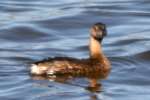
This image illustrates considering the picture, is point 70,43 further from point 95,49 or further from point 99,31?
point 99,31

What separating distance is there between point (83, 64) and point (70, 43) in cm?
317

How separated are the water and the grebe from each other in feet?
0.66

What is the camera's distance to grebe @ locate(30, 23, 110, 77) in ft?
49.2

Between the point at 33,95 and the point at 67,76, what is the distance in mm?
1529

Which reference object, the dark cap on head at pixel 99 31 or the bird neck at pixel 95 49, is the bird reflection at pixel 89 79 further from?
the dark cap on head at pixel 99 31

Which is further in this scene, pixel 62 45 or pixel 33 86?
pixel 62 45

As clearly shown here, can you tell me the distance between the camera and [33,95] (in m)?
13.9

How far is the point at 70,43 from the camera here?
18.5 m

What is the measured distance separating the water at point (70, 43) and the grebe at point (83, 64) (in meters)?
0.20

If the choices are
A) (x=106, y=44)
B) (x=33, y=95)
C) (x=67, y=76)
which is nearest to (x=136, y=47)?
(x=106, y=44)

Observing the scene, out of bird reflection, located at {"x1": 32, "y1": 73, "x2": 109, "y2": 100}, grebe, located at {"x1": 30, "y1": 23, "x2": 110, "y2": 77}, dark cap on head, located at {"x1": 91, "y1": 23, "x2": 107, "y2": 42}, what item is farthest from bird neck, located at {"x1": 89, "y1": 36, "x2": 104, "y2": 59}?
bird reflection, located at {"x1": 32, "y1": 73, "x2": 109, "y2": 100}

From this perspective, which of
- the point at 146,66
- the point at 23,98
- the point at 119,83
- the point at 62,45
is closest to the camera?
the point at 23,98

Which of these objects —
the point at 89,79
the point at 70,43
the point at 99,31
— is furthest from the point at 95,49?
the point at 70,43

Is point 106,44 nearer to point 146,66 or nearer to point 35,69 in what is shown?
point 146,66
